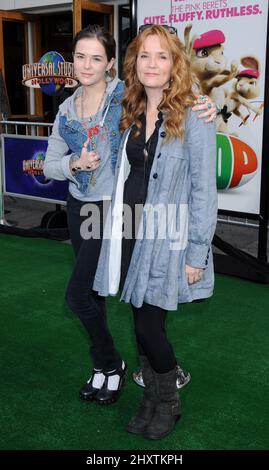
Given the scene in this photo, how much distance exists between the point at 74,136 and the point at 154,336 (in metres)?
1.01

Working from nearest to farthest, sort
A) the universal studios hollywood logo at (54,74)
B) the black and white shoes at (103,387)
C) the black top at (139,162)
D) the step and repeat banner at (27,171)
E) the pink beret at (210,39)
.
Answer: the black top at (139,162) < the black and white shoes at (103,387) < the pink beret at (210,39) < the universal studios hollywood logo at (54,74) < the step and repeat banner at (27,171)

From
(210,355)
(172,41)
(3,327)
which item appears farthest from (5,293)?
(172,41)

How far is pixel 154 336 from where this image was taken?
8.27 ft

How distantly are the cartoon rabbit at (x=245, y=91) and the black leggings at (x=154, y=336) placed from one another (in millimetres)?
2758

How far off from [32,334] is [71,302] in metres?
A: 1.24

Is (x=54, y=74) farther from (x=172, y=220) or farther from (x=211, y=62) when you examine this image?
(x=172, y=220)

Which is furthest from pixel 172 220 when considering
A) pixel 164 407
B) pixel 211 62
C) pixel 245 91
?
pixel 211 62

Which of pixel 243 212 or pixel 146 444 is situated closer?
pixel 146 444

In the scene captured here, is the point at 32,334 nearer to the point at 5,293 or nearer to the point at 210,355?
the point at 5,293

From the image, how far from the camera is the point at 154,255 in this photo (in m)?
2.43

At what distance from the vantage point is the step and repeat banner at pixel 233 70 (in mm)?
4645

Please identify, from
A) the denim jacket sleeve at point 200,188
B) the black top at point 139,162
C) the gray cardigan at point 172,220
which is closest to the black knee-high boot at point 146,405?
the gray cardigan at point 172,220

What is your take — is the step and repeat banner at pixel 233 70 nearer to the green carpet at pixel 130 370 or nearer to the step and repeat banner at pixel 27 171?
the green carpet at pixel 130 370

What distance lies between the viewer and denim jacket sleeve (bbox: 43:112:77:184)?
105 inches
